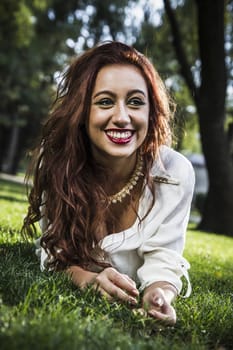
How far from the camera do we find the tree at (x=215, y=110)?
1084 centimetres

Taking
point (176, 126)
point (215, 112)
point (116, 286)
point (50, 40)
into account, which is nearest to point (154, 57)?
point (50, 40)

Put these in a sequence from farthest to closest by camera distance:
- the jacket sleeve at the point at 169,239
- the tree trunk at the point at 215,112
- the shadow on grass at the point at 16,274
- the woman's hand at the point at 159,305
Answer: the tree trunk at the point at 215,112
the jacket sleeve at the point at 169,239
the woman's hand at the point at 159,305
the shadow on grass at the point at 16,274

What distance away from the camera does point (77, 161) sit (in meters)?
3.22

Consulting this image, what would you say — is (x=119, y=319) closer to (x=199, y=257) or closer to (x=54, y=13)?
(x=199, y=257)

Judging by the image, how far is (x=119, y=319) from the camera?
237cm

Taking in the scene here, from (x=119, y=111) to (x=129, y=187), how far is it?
1.80ft

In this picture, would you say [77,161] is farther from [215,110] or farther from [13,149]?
[13,149]

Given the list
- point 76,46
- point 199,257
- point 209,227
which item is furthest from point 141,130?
point 76,46

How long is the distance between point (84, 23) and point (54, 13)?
1.48m

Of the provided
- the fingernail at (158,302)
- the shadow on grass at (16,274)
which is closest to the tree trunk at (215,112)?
the shadow on grass at (16,274)

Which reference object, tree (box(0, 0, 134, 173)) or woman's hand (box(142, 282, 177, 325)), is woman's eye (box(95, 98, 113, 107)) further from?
tree (box(0, 0, 134, 173))

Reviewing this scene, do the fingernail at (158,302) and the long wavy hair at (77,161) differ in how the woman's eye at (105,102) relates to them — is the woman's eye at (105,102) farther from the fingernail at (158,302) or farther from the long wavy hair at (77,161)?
the fingernail at (158,302)

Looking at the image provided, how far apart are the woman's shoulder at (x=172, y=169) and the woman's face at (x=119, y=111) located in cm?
24

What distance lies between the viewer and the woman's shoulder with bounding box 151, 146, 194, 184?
3125 mm
